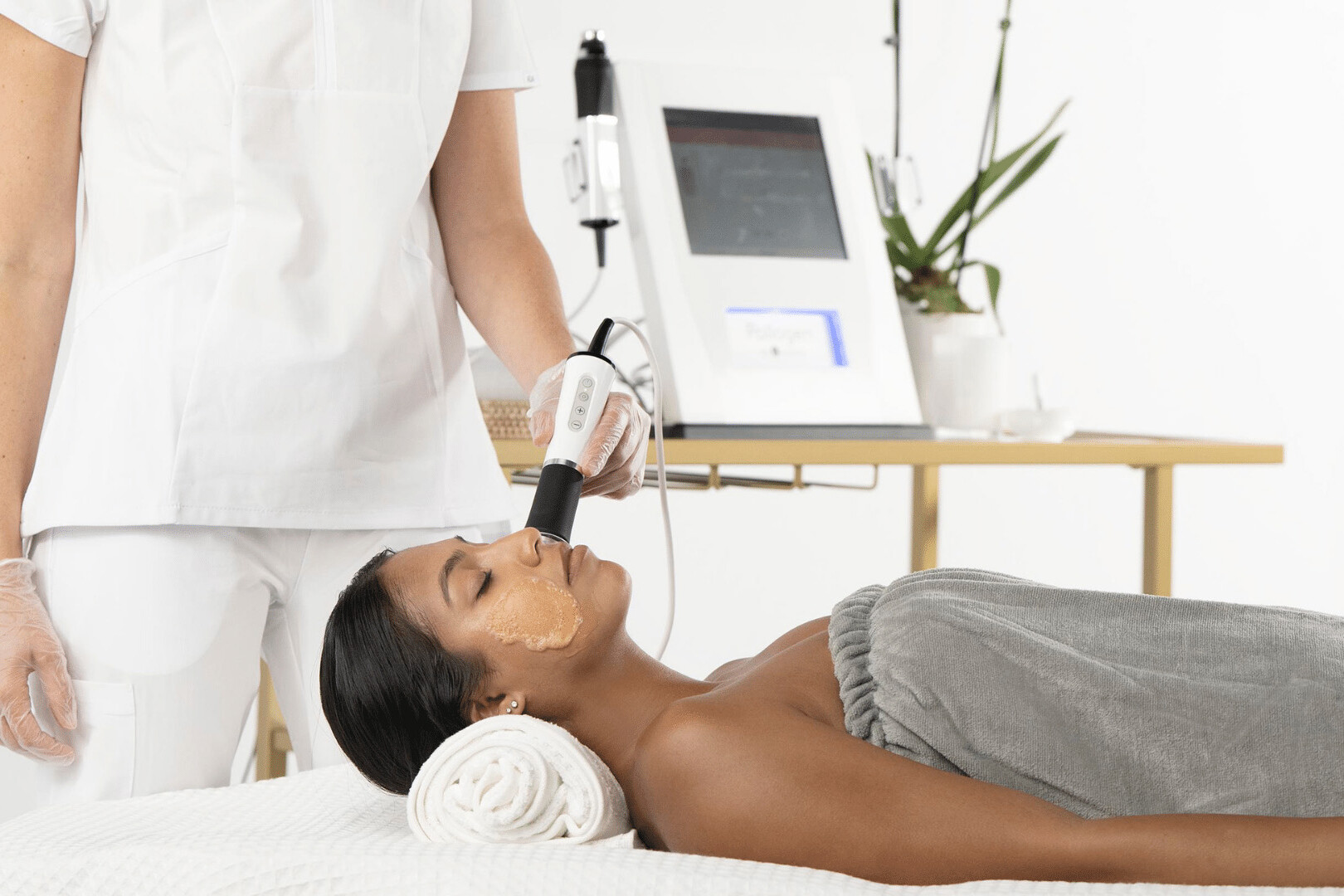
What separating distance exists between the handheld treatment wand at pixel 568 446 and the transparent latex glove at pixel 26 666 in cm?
40

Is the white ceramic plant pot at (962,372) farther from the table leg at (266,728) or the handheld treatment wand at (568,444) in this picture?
the table leg at (266,728)

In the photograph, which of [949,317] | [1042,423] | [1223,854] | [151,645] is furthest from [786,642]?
[949,317]

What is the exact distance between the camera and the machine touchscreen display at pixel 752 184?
1.97 m

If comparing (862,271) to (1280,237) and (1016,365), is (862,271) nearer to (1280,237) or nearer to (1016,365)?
(1016,365)

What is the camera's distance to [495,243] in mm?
1263

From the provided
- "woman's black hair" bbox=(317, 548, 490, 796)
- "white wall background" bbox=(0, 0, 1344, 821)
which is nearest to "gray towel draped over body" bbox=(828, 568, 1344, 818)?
"woman's black hair" bbox=(317, 548, 490, 796)

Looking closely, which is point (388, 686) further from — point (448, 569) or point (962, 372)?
point (962, 372)

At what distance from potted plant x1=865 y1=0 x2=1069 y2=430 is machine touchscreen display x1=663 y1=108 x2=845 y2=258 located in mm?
156

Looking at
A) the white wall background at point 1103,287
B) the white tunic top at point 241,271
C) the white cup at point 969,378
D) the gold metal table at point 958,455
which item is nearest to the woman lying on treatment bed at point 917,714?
the white tunic top at point 241,271

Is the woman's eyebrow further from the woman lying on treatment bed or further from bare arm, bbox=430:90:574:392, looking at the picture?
bare arm, bbox=430:90:574:392

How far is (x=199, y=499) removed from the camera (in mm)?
1057

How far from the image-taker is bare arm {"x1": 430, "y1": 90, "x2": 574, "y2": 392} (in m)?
1.25

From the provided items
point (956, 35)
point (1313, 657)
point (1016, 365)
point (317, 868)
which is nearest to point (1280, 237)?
point (1016, 365)

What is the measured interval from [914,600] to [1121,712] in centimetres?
18
